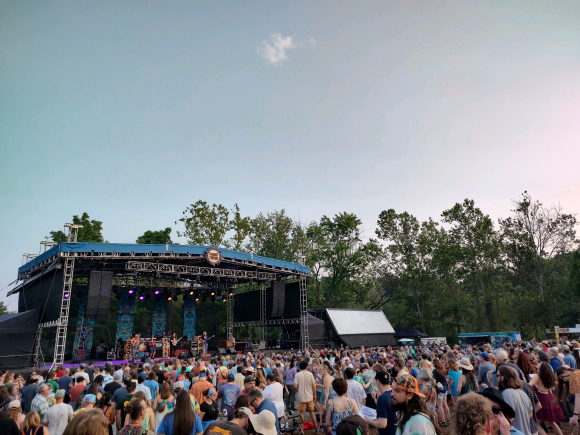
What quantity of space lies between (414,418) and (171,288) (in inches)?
1022

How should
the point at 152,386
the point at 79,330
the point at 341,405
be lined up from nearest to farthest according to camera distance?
the point at 341,405 < the point at 152,386 < the point at 79,330

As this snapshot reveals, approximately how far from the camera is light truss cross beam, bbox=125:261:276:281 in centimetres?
1922

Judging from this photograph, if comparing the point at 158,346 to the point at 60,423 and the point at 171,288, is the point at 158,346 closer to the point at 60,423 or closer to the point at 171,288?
the point at 171,288

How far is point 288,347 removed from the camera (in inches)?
1016

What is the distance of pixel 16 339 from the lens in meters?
16.0

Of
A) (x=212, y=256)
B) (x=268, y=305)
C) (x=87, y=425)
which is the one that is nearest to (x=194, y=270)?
(x=212, y=256)

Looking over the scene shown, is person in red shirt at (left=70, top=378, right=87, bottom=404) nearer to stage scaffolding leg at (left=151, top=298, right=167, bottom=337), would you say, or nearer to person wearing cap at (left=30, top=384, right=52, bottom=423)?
person wearing cap at (left=30, top=384, right=52, bottom=423)

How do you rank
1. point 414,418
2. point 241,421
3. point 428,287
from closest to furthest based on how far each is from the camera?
point 414,418 < point 241,421 < point 428,287

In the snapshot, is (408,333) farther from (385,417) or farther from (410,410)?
(410,410)

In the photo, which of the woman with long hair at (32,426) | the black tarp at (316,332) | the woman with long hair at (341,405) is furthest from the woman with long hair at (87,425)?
the black tarp at (316,332)

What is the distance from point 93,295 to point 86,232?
21.3 meters

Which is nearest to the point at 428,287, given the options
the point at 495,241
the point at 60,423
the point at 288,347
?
the point at 495,241

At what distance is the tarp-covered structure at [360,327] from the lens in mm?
23984

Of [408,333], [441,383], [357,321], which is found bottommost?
[408,333]
